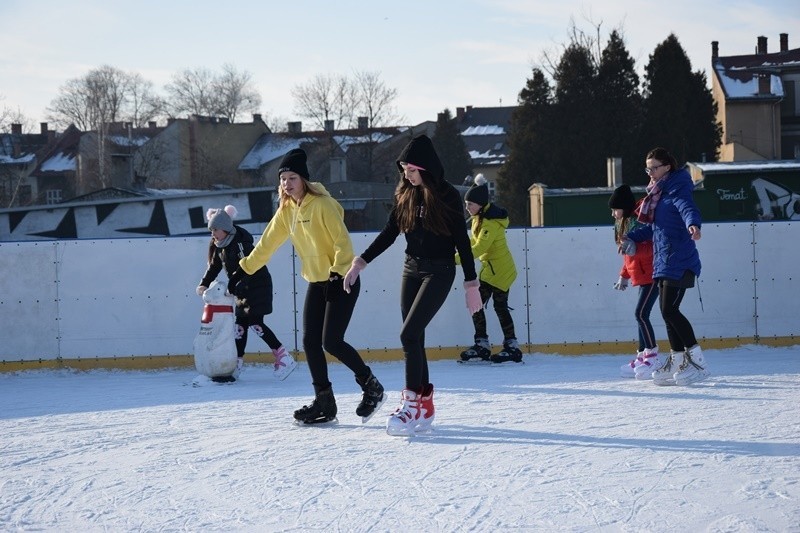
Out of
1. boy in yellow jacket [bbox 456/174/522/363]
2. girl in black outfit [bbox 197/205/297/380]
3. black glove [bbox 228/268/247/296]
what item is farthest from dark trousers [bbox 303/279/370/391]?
boy in yellow jacket [bbox 456/174/522/363]

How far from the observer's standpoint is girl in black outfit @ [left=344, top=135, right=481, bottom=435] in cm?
609

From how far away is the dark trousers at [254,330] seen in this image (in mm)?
9516

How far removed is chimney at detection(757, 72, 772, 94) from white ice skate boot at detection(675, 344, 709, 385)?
48.6 meters

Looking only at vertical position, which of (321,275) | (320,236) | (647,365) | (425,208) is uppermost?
(425,208)

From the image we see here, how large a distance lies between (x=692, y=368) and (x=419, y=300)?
109 inches

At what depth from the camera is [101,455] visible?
Answer: 19.9 feet

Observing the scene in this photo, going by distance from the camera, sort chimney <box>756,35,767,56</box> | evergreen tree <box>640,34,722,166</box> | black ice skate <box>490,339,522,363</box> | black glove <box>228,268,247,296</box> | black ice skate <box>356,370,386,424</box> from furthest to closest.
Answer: chimney <box>756,35,767,56</box>, evergreen tree <box>640,34,722,166</box>, black ice skate <box>490,339,522,363</box>, black glove <box>228,268,247,296</box>, black ice skate <box>356,370,386,424</box>

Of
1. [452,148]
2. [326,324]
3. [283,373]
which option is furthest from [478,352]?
[452,148]

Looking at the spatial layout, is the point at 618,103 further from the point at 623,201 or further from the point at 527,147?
the point at 623,201

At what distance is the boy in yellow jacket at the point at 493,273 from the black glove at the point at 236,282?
2201 mm

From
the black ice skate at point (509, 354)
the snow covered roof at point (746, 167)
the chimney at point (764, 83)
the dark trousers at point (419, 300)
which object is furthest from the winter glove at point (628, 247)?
the chimney at point (764, 83)

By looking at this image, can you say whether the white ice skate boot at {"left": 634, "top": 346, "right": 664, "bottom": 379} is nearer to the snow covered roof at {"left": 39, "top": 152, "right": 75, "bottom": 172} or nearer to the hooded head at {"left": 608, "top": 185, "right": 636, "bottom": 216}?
the hooded head at {"left": 608, "top": 185, "right": 636, "bottom": 216}

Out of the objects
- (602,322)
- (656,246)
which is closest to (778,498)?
(656,246)

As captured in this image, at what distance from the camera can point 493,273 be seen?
10.3 meters
